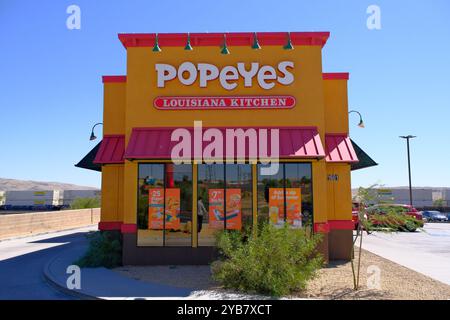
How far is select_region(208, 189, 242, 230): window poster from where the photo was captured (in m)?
12.9

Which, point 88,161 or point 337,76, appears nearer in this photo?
point 337,76

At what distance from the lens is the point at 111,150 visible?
46.5 ft

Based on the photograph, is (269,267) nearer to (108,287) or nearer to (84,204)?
(108,287)

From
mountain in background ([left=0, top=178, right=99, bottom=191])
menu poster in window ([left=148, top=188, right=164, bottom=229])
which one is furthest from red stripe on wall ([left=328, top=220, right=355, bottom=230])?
mountain in background ([left=0, top=178, right=99, bottom=191])

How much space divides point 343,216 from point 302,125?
13.1ft

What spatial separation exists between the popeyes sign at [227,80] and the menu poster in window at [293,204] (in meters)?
3.17

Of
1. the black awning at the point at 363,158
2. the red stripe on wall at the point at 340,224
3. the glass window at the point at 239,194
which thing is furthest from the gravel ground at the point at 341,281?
the black awning at the point at 363,158

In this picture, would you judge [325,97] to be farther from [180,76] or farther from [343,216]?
[180,76]

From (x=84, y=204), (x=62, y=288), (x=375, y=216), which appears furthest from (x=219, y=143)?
(x=84, y=204)

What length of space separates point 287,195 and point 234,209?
2.00 meters

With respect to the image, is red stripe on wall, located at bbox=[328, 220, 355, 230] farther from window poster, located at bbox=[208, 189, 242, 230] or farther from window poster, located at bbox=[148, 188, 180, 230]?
window poster, located at bbox=[148, 188, 180, 230]

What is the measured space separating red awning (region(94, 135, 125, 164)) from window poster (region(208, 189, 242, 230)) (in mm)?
3965
